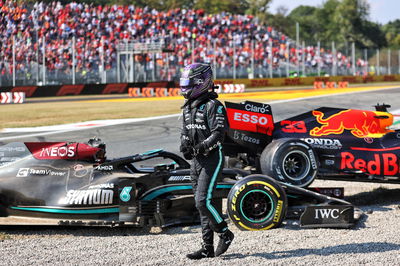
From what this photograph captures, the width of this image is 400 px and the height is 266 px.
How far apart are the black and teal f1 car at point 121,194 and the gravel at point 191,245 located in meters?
0.17

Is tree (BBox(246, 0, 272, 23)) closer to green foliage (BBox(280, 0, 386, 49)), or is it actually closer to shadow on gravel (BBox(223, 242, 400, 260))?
green foliage (BBox(280, 0, 386, 49))

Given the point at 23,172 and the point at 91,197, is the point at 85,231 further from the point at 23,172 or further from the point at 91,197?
the point at 23,172

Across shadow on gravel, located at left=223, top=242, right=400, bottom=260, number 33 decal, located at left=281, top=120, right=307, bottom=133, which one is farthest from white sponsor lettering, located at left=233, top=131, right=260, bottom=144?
shadow on gravel, located at left=223, top=242, right=400, bottom=260

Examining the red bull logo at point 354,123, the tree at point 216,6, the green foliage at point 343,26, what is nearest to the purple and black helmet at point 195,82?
the red bull logo at point 354,123

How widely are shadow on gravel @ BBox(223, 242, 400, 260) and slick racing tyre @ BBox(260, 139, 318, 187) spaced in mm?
1785

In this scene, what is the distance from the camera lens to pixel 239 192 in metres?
6.02

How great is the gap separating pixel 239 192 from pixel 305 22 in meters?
105

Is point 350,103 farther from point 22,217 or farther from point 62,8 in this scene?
point 62,8

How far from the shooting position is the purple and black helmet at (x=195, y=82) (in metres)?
4.95

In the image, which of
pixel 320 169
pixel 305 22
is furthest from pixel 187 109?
pixel 305 22

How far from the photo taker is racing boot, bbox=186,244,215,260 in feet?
16.2

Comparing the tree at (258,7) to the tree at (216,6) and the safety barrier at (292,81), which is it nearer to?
the tree at (216,6)

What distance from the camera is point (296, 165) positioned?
7.20 metres

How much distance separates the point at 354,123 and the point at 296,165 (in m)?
1.28
